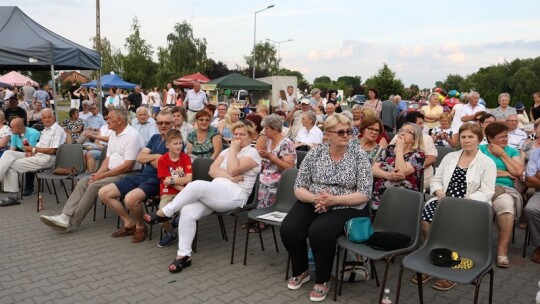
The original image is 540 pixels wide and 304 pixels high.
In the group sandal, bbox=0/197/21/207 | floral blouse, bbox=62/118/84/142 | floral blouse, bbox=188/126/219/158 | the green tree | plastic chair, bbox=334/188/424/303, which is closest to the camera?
plastic chair, bbox=334/188/424/303

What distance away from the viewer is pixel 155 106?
74.2 ft

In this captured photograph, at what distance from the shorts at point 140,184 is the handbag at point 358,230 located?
2.43m

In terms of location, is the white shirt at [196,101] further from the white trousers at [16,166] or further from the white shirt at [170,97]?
the white shirt at [170,97]

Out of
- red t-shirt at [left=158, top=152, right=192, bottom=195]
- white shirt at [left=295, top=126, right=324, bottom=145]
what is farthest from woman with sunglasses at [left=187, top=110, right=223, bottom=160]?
white shirt at [left=295, top=126, right=324, bottom=145]

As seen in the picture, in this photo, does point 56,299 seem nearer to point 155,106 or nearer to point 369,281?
point 369,281

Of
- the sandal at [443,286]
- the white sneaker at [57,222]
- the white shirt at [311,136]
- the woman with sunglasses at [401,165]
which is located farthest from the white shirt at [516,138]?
the white sneaker at [57,222]

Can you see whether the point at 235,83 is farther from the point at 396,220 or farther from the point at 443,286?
the point at 443,286

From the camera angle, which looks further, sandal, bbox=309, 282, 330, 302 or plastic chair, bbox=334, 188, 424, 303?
sandal, bbox=309, 282, 330, 302

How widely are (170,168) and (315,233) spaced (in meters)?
1.98

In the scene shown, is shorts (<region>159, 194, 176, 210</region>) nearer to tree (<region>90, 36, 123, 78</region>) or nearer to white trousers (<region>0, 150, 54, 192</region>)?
white trousers (<region>0, 150, 54, 192</region>)

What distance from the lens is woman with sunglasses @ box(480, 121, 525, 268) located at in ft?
13.8

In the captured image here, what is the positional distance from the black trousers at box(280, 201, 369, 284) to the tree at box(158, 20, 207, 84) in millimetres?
48692

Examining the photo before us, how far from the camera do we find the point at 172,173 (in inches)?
189

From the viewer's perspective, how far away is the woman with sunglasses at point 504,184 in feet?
13.8
